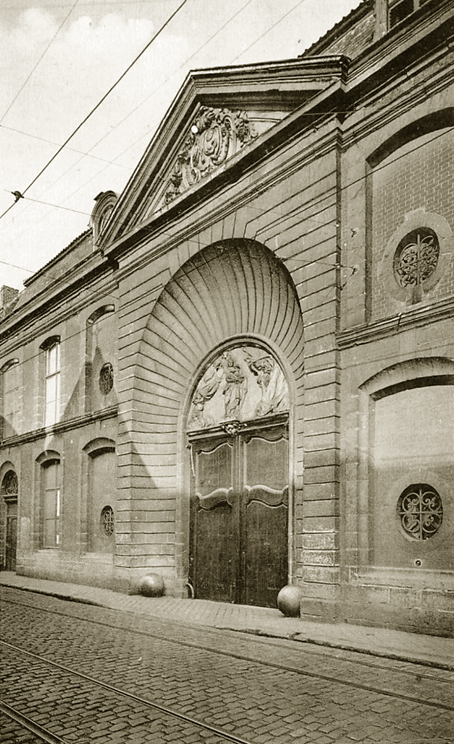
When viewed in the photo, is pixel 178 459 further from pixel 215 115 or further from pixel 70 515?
pixel 215 115

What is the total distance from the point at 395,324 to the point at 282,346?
3687 mm

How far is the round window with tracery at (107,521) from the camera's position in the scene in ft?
61.9

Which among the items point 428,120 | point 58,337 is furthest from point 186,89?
point 58,337

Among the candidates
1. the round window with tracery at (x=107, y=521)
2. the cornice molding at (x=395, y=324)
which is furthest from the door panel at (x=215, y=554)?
the cornice molding at (x=395, y=324)

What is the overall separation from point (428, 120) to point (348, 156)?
167 cm

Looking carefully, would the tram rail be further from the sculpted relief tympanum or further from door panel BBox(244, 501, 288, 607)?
the sculpted relief tympanum

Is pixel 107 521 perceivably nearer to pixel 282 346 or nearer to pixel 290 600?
pixel 282 346

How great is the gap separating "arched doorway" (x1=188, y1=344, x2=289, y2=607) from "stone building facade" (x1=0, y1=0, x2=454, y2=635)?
48mm

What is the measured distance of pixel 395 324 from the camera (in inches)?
436

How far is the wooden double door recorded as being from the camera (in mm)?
14047

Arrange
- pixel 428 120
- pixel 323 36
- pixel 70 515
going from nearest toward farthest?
pixel 428 120 → pixel 323 36 → pixel 70 515

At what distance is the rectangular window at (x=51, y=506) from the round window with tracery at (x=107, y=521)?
2866 mm

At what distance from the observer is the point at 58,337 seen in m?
22.9

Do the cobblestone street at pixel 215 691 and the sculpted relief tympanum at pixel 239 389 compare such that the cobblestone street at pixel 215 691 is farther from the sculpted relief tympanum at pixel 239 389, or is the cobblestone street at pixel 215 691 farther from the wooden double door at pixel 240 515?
the sculpted relief tympanum at pixel 239 389
